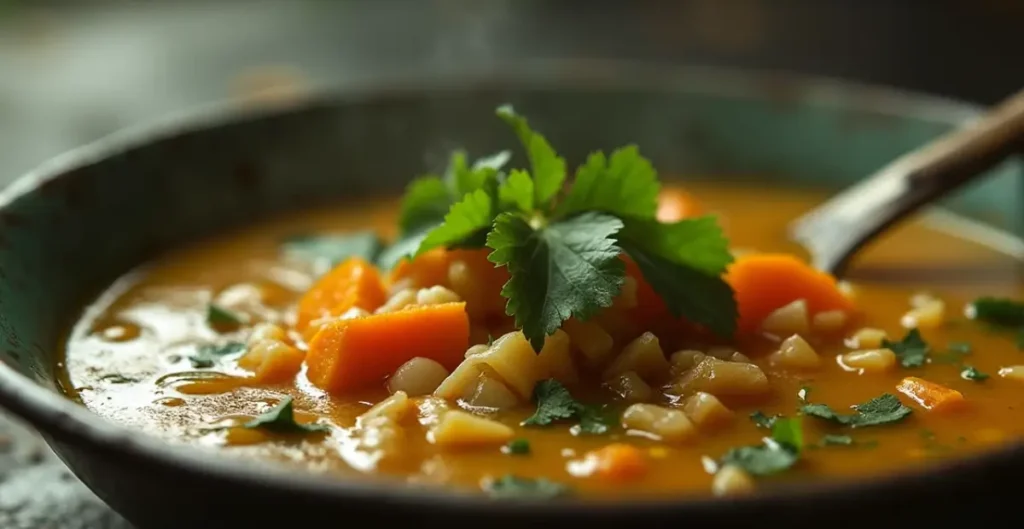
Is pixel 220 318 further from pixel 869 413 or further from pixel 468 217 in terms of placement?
pixel 869 413

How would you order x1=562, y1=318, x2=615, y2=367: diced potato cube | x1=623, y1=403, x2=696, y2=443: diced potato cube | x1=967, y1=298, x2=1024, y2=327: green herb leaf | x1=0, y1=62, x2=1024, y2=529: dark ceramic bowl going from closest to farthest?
1. x1=0, y1=62, x2=1024, y2=529: dark ceramic bowl
2. x1=623, y1=403, x2=696, y2=443: diced potato cube
3. x1=562, y1=318, x2=615, y2=367: diced potato cube
4. x1=967, y1=298, x2=1024, y2=327: green herb leaf

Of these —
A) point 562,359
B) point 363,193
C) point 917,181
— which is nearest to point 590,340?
point 562,359

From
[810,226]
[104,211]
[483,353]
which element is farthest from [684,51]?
[483,353]

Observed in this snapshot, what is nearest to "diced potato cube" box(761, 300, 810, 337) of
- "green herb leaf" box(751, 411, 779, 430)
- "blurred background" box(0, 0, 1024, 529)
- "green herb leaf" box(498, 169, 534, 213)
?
"green herb leaf" box(751, 411, 779, 430)

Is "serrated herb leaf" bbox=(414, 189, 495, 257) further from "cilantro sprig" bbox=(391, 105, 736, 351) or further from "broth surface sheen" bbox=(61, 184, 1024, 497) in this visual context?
"broth surface sheen" bbox=(61, 184, 1024, 497)

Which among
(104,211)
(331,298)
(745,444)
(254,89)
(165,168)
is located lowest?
(745,444)

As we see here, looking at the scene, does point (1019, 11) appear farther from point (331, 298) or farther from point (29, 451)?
point (29, 451)
